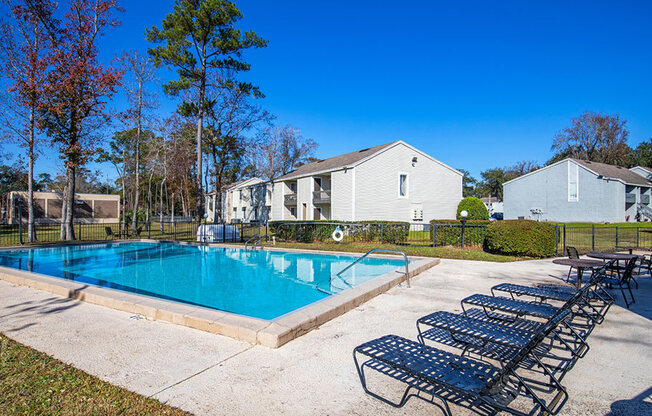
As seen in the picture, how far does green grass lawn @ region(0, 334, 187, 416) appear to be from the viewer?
267cm

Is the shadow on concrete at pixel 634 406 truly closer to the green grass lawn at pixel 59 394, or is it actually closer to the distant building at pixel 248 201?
the green grass lawn at pixel 59 394

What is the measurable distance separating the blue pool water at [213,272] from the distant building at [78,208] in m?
32.9

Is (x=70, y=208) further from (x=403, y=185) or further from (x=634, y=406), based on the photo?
(x=634, y=406)

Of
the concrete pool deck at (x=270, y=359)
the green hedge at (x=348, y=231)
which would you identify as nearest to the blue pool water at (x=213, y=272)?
the concrete pool deck at (x=270, y=359)

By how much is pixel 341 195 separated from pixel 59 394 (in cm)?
2412

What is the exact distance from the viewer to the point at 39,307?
19.4 feet

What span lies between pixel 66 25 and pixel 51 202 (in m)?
35.8

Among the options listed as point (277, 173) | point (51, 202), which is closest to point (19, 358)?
point (277, 173)

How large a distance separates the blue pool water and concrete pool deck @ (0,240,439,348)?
1.76 metres

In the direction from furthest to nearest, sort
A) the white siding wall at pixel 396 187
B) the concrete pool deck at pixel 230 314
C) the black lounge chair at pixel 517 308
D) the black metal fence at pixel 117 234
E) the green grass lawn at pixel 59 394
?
1. the white siding wall at pixel 396 187
2. the black metal fence at pixel 117 234
3. the concrete pool deck at pixel 230 314
4. the black lounge chair at pixel 517 308
5. the green grass lawn at pixel 59 394

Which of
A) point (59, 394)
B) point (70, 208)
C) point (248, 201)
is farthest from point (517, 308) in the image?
point (248, 201)

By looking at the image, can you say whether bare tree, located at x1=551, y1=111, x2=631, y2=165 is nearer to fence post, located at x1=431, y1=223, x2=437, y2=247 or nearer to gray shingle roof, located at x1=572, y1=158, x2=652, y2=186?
gray shingle roof, located at x1=572, y1=158, x2=652, y2=186

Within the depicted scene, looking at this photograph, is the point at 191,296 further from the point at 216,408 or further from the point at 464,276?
the point at 464,276

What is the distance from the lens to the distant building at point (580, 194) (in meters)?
32.7
